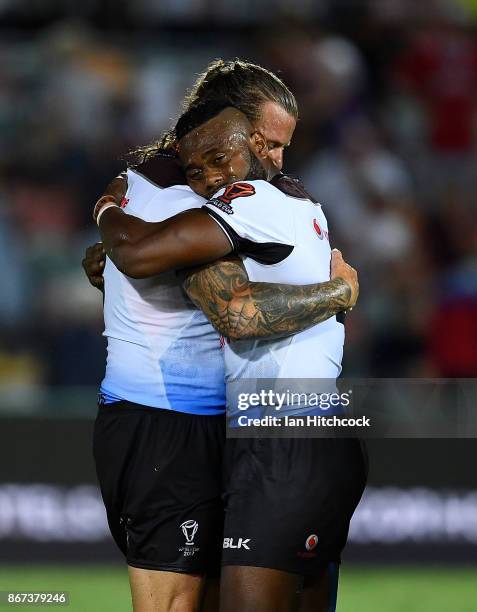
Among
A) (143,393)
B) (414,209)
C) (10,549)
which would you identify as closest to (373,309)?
(414,209)

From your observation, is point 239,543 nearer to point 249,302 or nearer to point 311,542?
point 311,542

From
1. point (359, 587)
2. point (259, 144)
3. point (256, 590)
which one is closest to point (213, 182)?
point (259, 144)

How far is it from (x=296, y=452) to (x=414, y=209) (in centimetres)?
531

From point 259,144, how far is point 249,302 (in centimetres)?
65

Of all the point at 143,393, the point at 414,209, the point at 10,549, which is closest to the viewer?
the point at 143,393

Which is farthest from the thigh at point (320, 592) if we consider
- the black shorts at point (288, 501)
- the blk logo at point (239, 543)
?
the blk logo at point (239, 543)

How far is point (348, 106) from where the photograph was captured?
8.83m

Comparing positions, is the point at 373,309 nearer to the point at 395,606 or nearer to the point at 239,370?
the point at 395,606

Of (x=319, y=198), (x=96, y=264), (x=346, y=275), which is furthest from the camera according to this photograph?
(x=319, y=198)

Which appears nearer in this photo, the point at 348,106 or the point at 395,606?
the point at 395,606

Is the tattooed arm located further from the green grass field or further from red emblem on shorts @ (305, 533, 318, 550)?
the green grass field

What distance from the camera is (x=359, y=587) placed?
6.61 meters

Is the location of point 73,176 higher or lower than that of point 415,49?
lower

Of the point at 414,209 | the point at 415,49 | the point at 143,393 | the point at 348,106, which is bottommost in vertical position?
the point at 143,393
